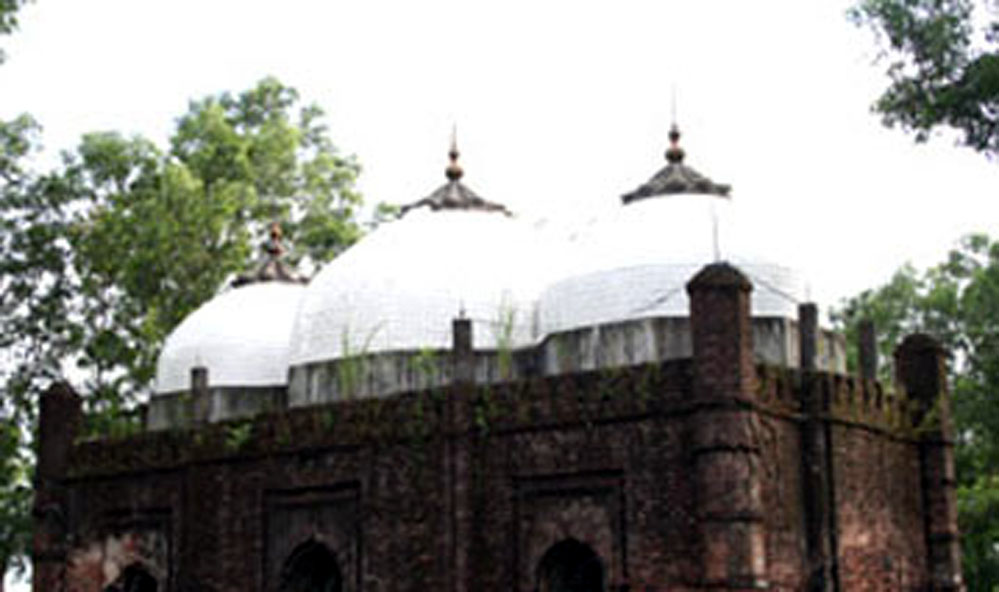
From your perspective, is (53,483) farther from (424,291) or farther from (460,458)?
(460,458)

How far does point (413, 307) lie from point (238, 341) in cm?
384

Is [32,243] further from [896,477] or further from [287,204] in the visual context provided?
[896,477]

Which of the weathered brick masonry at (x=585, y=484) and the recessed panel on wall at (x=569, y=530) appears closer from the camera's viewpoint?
the weathered brick masonry at (x=585, y=484)

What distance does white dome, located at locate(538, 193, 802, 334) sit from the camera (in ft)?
→ 55.9

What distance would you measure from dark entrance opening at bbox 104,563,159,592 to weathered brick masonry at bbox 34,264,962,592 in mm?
39

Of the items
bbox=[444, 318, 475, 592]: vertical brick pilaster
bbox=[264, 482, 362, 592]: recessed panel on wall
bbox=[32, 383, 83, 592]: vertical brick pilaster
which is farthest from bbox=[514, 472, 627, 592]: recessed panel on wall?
bbox=[32, 383, 83, 592]: vertical brick pilaster

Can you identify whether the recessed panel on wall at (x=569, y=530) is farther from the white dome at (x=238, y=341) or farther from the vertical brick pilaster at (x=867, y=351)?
the white dome at (x=238, y=341)

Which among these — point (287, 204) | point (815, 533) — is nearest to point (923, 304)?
point (287, 204)

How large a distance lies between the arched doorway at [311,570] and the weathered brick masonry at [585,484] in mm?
50

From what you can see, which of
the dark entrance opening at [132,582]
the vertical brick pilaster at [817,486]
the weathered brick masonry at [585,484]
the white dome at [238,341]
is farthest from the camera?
the white dome at [238,341]

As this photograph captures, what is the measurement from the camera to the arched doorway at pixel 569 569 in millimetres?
16109

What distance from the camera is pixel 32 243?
27.4 meters

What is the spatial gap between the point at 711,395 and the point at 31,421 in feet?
53.3

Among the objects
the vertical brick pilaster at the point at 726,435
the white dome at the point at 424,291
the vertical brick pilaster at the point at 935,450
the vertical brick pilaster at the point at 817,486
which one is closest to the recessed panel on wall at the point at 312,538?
the white dome at the point at 424,291
